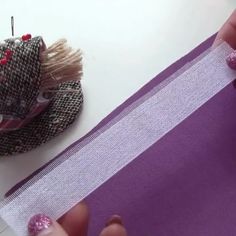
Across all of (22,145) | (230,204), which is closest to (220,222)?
(230,204)

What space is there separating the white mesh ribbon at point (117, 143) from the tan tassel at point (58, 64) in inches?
3.0

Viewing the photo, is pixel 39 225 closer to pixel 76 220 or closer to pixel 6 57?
pixel 76 220

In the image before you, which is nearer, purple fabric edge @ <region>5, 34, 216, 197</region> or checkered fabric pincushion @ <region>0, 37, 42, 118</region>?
checkered fabric pincushion @ <region>0, 37, 42, 118</region>

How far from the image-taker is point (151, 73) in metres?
0.60

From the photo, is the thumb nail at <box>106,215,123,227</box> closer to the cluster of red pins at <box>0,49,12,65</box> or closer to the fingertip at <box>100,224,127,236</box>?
the fingertip at <box>100,224,127,236</box>

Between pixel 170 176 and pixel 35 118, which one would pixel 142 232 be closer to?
pixel 170 176

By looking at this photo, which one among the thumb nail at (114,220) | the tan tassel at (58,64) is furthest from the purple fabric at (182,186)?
the tan tassel at (58,64)

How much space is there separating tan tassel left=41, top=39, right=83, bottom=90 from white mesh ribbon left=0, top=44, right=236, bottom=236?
0.08m

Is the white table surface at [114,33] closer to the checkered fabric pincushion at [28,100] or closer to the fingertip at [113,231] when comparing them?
the checkered fabric pincushion at [28,100]

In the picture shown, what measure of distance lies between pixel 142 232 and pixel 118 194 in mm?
53

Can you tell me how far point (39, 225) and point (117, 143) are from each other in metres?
0.12

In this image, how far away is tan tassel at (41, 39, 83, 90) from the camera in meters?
0.47

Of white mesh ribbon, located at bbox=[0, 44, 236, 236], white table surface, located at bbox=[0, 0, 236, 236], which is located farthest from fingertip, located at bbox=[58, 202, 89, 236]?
white table surface, located at bbox=[0, 0, 236, 236]

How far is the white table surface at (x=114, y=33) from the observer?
23.2 inches
